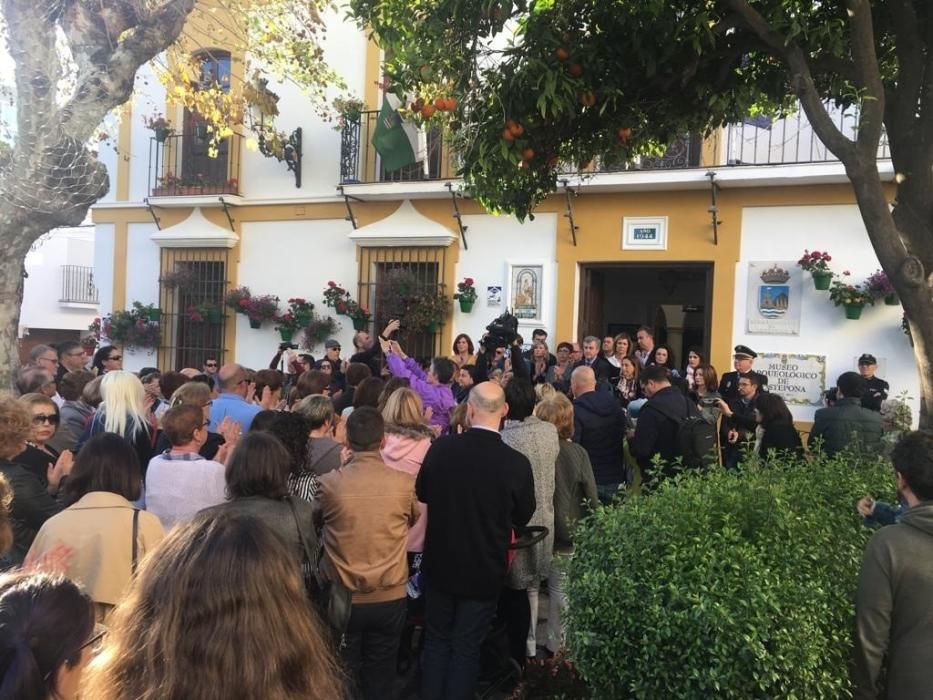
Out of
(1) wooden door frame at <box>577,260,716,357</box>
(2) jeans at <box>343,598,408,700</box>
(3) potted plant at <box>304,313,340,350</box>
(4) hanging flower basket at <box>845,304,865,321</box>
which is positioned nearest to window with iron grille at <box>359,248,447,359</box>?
(3) potted plant at <box>304,313,340,350</box>

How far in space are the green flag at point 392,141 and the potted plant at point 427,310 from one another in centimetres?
194

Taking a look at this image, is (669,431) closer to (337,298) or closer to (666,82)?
(666,82)

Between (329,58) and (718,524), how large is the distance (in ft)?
35.6

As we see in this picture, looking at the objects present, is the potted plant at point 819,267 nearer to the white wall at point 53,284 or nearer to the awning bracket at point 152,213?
the awning bracket at point 152,213

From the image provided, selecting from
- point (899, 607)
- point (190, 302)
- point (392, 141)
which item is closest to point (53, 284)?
point (190, 302)

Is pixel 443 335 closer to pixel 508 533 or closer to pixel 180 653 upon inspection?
pixel 508 533

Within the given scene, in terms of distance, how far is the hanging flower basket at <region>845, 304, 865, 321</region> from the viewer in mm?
8781

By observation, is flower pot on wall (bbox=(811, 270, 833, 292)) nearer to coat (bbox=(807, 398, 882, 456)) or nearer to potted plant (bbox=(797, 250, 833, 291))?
potted plant (bbox=(797, 250, 833, 291))

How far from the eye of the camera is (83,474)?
9.85 feet

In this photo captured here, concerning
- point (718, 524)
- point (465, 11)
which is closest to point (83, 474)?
point (718, 524)

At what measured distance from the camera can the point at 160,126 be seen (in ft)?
40.7

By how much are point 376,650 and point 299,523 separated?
93 cm

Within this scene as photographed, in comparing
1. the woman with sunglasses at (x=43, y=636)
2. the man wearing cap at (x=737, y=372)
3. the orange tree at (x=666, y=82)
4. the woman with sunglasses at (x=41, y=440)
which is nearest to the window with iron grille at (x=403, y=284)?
the man wearing cap at (x=737, y=372)

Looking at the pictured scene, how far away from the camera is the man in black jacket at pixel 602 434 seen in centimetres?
546
